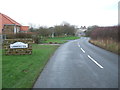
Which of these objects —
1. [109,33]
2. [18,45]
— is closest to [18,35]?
[18,45]

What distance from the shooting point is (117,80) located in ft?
19.8

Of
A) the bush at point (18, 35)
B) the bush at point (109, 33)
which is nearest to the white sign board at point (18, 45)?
the bush at point (109, 33)

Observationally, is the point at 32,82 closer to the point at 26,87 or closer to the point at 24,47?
the point at 26,87

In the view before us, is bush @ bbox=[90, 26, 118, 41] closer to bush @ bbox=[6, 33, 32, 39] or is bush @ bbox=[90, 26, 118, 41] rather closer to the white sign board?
the white sign board

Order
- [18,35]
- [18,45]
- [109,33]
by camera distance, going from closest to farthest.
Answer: [18,45] → [109,33] → [18,35]

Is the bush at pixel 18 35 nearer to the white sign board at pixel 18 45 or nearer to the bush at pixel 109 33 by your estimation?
the bush at pixel 109 33

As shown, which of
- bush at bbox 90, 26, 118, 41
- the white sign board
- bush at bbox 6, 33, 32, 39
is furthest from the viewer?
bush at bbox 6, 33, 32, 39

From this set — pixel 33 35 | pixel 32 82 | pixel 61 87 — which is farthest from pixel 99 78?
pixel 33 35

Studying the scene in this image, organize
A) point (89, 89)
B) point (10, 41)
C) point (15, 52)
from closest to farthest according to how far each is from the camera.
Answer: point (89, 89), point (15, 52), point (10, 41)

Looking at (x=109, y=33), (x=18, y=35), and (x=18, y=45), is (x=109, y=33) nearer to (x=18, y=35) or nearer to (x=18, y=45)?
(x=18, y=45)

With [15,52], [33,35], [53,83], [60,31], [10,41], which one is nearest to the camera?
[53,83]

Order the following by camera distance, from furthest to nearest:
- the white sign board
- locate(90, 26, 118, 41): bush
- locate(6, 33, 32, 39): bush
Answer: locate(6, 33, 32, 39): bush → locate(90, 26, 118, 41): bush → the white sign board

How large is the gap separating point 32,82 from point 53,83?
0.77 metres

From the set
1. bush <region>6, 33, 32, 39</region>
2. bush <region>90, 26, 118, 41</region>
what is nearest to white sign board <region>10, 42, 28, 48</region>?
bush <region>90, 26, 118, 41</region>
